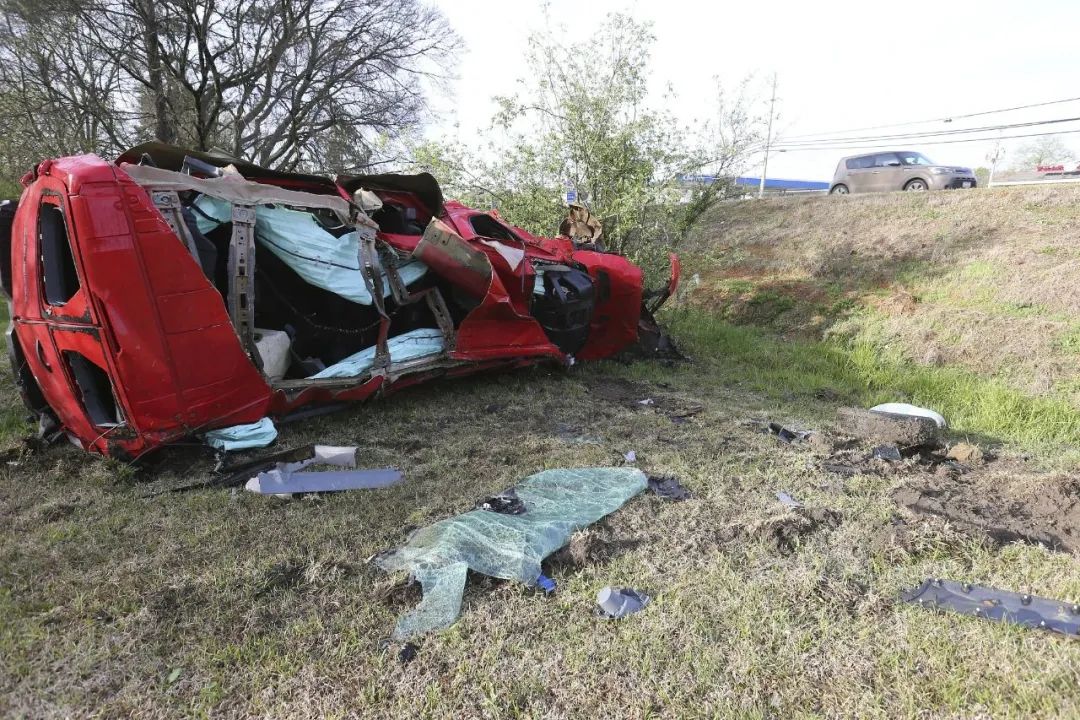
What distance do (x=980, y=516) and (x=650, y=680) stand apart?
2083mm

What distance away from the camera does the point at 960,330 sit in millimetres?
6562

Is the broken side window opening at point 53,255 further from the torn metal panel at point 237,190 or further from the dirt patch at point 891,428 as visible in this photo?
the dirt patch at point 891,428

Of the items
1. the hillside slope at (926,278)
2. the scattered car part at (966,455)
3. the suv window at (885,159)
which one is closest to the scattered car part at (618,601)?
the scattered car part at (966,455)

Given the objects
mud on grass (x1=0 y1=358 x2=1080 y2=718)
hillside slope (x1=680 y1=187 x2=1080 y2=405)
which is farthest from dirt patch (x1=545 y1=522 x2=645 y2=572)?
hillside slope (x1=680 y1=187 x2=1080 y2=405)

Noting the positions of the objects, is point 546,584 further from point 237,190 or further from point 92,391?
point 237,190

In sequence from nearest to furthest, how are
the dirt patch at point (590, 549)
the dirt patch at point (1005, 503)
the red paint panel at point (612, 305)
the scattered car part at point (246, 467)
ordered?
the dirt patch at point (590, 549) → the dirt patch at point (1005, 503) → the scattered car part at point (246, 467) → the red paint panel at point (612, 305)

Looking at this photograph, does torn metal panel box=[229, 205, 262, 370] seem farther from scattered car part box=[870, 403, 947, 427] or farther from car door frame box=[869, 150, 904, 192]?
car door frame box=[869, 150, 904, 192]

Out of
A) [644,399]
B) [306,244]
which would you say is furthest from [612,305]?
[306,244]

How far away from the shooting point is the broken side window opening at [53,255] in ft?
10.6

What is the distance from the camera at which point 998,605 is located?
2178mm

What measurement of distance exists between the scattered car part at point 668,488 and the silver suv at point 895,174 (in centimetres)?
1392

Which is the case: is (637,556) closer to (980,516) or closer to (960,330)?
(980,516)

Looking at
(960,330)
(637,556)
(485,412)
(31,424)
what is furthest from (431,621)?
(960,330)

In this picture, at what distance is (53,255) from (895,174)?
16145 mm
